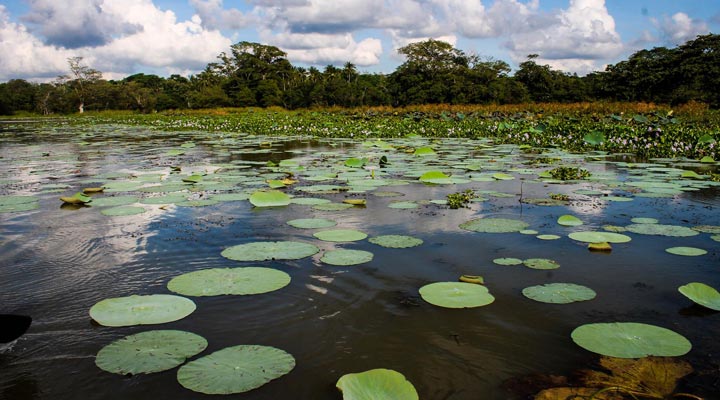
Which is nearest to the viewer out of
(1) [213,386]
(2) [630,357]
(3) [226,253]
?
(1) [213,386]

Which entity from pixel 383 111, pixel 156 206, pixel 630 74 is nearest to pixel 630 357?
pixel 156 206

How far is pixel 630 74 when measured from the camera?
102 ft

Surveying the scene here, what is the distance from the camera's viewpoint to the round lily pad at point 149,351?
1635mm

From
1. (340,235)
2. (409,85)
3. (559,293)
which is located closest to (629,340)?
(559,293)

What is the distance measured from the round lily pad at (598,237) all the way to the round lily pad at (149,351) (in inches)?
94.8

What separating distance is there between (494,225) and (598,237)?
69 centimetres

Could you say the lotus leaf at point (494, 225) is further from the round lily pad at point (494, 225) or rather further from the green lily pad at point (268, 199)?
the green lily pad at point (268, 199)

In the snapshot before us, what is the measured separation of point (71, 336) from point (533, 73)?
43.3 m

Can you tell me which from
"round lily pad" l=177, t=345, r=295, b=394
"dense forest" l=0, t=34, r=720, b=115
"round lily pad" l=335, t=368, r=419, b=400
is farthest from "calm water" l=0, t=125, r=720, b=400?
"dense forest" l=0, t=34, r=720, b=115

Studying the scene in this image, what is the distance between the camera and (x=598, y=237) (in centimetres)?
307

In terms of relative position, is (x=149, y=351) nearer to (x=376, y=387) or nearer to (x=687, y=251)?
(x=376, y=387)

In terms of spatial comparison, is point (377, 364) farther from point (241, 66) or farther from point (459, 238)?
point (241, 66)

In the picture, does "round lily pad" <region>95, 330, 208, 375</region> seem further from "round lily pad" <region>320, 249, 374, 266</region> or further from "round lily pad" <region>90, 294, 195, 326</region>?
"round lily pad" <region>320, 249, 374, 266</region>

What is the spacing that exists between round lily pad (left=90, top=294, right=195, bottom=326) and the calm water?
0.04 m
